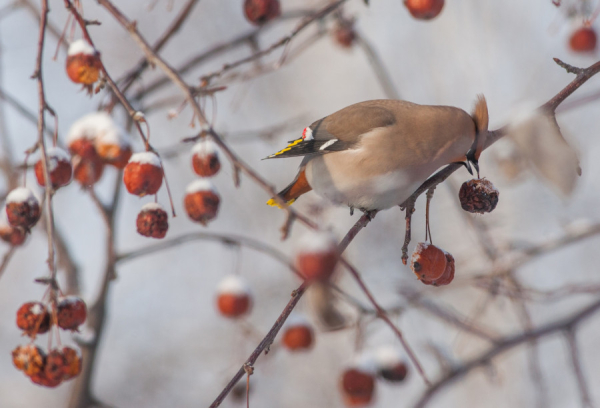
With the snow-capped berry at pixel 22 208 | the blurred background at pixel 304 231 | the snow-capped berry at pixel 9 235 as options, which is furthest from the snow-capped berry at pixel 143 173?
the blurred background at pixel 304 231

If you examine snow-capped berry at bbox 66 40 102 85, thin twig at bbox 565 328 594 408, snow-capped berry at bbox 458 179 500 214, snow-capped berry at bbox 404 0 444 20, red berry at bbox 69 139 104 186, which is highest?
snow-capped berry at bbox 404 0 444 20

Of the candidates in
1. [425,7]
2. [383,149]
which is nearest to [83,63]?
[383,149]

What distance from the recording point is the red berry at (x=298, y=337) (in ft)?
7.51

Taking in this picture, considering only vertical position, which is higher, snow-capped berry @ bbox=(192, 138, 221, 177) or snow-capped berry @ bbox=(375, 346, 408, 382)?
snow-capped berry @ bbox=(192, 138, 221, 177)

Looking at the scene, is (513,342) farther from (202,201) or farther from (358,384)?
(202,201)

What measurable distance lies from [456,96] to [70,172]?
5357mm

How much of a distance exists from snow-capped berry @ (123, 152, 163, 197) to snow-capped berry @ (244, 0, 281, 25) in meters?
1.05

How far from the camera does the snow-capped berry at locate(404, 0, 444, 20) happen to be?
6.00 ft

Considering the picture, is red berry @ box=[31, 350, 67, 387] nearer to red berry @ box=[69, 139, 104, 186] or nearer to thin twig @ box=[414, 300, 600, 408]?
red berry @ box=[69, 139, 104, 186]

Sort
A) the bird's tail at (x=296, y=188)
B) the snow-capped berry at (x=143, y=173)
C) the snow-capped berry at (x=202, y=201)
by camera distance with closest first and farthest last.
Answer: the snow-capped berry at (x=143, y=173) → the snow-capped berry at (x=202, y=201) → the bird's tail at (x=296, y=188)

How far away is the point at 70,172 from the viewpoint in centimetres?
138

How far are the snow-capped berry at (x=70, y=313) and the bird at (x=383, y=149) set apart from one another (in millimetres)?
761

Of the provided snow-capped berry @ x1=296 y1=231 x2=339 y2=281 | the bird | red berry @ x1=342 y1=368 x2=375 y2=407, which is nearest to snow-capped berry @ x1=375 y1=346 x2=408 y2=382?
red berry @ x1=342 y1=368 x2=375 y2=407

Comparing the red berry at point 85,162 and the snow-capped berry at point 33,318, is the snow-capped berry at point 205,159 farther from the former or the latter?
the snow-capped berry at point 33,318
